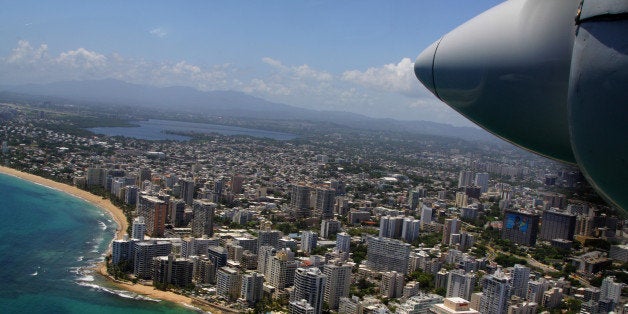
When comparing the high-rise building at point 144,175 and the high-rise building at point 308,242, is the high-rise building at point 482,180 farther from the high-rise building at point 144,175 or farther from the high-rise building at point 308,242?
the high-rise building at point 144,175

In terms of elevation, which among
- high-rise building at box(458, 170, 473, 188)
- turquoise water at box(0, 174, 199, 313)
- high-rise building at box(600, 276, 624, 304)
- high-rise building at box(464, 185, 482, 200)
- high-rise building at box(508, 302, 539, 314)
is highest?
high-rise building at box(458, 170, 473, 188)

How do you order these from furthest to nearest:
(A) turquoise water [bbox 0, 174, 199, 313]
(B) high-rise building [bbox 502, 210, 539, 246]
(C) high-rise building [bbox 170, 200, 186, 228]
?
(C) high-rise building [bbox 170, 200, 186, 228]
(B) high-rise building [bbox 502, 210, 539, 246]
(A) turquoise water [bbox 0, 174, 199, 313]

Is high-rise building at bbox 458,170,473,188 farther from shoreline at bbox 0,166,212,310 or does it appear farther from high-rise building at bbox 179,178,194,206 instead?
shoreline at bbox 0,166,212,310

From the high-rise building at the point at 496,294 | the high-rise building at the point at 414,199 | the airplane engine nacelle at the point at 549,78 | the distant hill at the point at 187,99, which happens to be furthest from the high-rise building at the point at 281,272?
the distant hill at the point at 187,99

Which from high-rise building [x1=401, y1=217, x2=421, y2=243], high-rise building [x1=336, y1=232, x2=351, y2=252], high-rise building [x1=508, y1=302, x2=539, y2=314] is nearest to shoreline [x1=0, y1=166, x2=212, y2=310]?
high-rise building [x1=336, y1=232, x2=351, y2=252]

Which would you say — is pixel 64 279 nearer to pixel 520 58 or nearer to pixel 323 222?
pixel 323 222

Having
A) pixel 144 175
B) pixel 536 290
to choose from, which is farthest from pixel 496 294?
pixel 144 175
